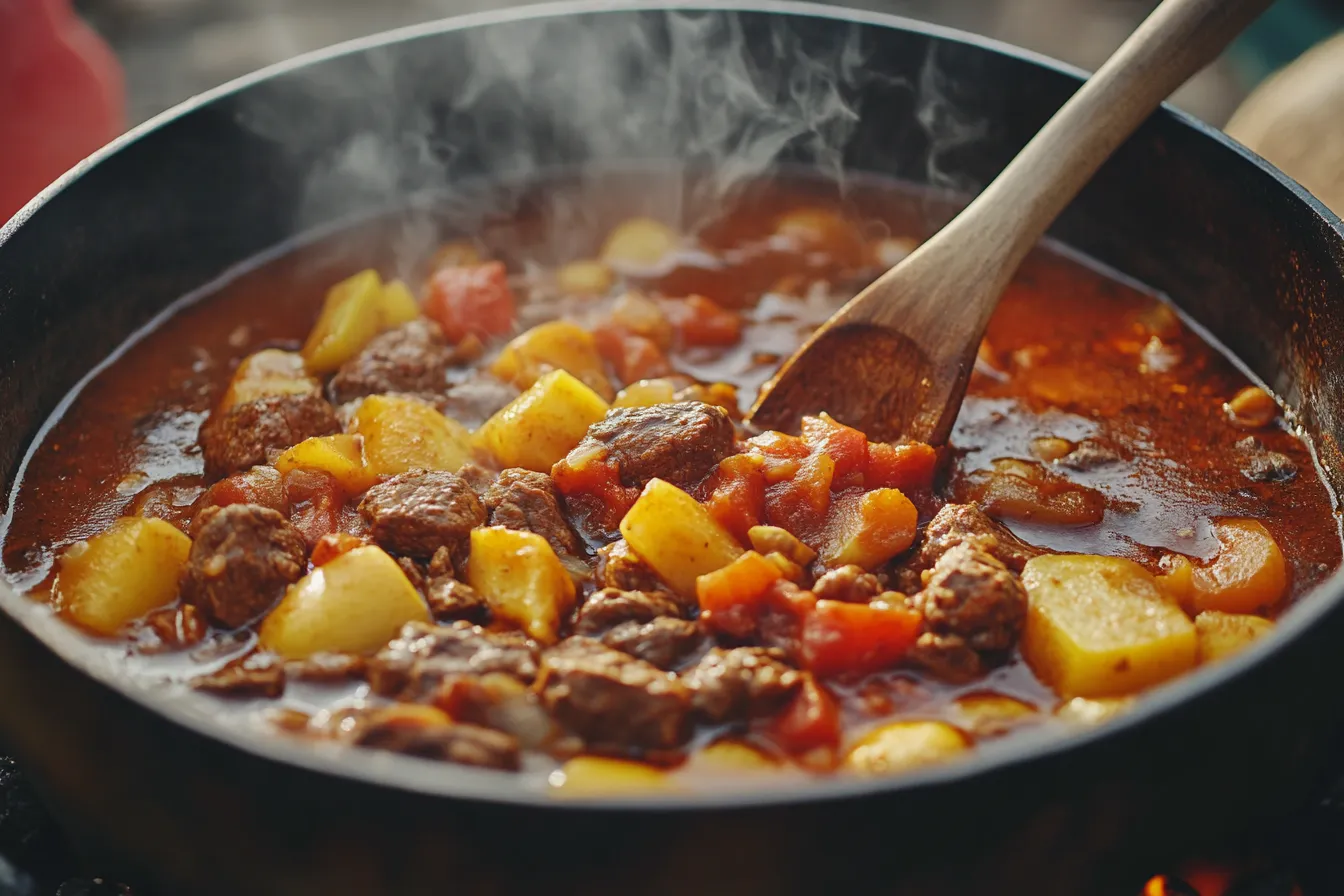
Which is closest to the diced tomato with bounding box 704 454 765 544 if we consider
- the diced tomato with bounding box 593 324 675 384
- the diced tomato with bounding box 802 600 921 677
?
the diced tomato with bounding box 802 600 921 677

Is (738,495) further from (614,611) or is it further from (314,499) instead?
(314,499)

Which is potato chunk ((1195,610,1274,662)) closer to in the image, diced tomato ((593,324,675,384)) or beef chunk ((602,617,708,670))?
beef chunk ((602,617,708,670))

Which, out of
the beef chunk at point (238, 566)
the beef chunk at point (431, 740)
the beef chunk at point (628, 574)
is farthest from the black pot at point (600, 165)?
the beef chunk at point (628, 574)

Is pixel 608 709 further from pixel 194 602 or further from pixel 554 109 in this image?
pixel 554 109

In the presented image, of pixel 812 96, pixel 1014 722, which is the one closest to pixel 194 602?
pixel 1014 722

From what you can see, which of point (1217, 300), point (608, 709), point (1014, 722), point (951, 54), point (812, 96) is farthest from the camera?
point (812, 96)

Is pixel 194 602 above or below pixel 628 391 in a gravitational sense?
below

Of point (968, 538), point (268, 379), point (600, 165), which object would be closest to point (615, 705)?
point (968, 538)
